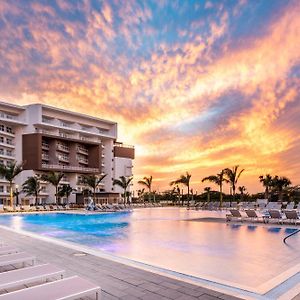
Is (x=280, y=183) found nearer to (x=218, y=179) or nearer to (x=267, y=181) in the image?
(x=267, y=181)

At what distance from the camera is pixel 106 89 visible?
25812mm

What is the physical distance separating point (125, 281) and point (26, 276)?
1.77 metres

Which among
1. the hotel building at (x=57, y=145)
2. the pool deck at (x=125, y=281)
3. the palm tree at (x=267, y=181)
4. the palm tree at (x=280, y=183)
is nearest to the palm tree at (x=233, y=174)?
the palm tree at (x=267, y=181)

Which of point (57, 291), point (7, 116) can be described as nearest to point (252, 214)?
point (57, 291)

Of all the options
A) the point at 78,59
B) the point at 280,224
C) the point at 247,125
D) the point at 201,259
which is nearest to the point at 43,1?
the point at 78,59

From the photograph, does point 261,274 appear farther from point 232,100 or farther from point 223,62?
point 232,100

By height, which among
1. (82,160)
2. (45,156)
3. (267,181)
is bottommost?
(267,181)

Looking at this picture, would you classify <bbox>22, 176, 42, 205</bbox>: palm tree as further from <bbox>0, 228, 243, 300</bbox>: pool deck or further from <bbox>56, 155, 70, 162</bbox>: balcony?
<bbox>0, 228, 243, 300</bbox>: pool deck

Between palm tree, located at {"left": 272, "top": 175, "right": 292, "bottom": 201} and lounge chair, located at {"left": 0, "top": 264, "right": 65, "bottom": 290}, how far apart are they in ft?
128

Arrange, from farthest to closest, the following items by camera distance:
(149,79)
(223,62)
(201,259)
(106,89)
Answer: (106,89)
(149,79)
(223,62)
(201,259)

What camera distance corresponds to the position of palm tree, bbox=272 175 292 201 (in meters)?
39.4

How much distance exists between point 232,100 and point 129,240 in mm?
15893

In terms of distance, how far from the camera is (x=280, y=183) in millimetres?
39688

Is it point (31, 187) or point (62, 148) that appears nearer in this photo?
point (31, 187)
